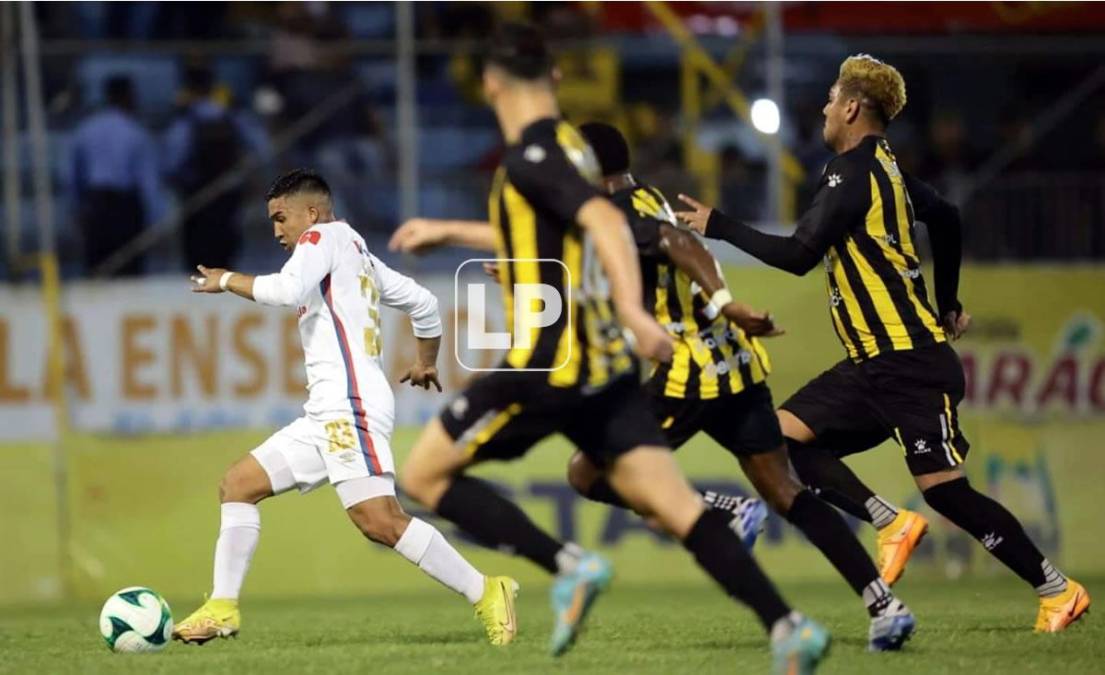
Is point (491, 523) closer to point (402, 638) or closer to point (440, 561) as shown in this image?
point (440, 561)

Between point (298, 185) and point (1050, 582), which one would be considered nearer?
point (1050, 582)

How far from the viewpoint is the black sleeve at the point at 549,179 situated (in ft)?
22.4

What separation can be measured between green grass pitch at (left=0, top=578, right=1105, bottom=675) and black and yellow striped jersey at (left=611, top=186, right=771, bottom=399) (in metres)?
1.12

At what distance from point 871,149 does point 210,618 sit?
356cm

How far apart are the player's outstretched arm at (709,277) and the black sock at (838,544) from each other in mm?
860

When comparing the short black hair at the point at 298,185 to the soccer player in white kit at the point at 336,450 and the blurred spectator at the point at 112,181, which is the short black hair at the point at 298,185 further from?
the blurred spectator at the point at 112,181

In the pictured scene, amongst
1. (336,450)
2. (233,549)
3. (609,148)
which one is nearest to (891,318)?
(609,148)

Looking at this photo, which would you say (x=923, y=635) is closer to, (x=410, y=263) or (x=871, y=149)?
(x=871, y=149)

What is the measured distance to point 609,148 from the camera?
8.90m

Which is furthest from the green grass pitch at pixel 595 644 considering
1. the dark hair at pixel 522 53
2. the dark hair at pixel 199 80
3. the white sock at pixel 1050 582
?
the dark hair at pixel 199 80

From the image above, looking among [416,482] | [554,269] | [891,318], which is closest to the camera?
[554,269]

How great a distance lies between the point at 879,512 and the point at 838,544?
1178 mm

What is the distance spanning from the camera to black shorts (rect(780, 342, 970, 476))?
9.02 m

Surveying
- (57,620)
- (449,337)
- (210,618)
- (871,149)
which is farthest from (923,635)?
(449,337)
